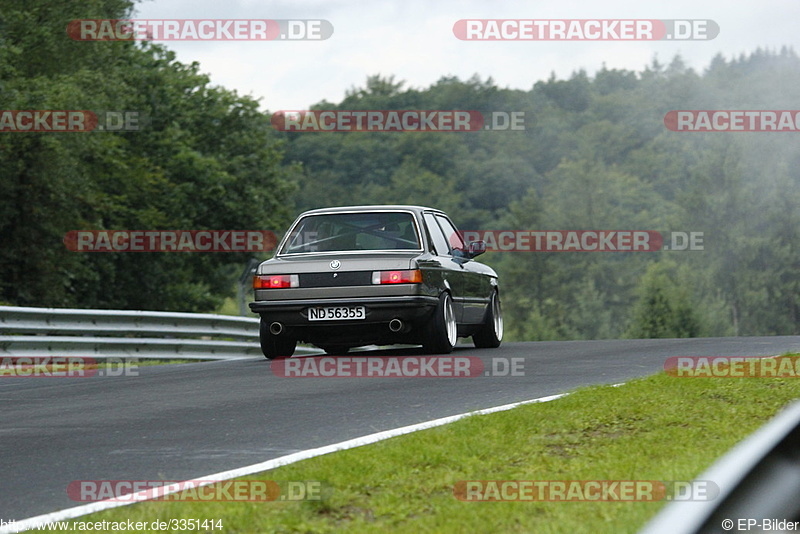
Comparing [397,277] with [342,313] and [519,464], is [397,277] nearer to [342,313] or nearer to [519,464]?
[342,313]

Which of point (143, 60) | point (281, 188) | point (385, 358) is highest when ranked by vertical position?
point (143, 60)

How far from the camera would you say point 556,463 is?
6.16 m

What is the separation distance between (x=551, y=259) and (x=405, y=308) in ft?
304

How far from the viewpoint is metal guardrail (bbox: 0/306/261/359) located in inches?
595

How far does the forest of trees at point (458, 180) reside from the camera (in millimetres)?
33625

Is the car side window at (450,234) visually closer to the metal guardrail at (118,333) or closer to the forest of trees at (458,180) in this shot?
the metal guardrail at (118,333)

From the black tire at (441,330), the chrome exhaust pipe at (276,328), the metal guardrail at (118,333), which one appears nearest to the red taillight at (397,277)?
the black tire at (441,330)

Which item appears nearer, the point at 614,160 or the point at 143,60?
→ the point at 143,60

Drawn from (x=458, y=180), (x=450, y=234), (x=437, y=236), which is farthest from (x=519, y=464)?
(x=458, y=180)

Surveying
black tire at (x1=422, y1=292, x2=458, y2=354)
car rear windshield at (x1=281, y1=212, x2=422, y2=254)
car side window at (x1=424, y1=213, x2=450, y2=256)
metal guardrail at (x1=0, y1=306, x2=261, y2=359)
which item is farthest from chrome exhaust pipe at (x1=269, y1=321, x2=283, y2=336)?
metal guardrail at (x1=0, y1=306, x2=261, y2=359)

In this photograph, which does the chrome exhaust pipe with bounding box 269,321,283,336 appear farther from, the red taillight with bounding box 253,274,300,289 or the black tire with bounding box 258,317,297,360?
the red taillight with bounding box 253,274,300,289

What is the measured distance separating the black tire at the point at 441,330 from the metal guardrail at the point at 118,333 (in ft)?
15.9

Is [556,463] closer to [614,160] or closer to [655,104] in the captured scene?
[614,160]

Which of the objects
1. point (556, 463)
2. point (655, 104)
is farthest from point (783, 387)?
point (655, 104)
